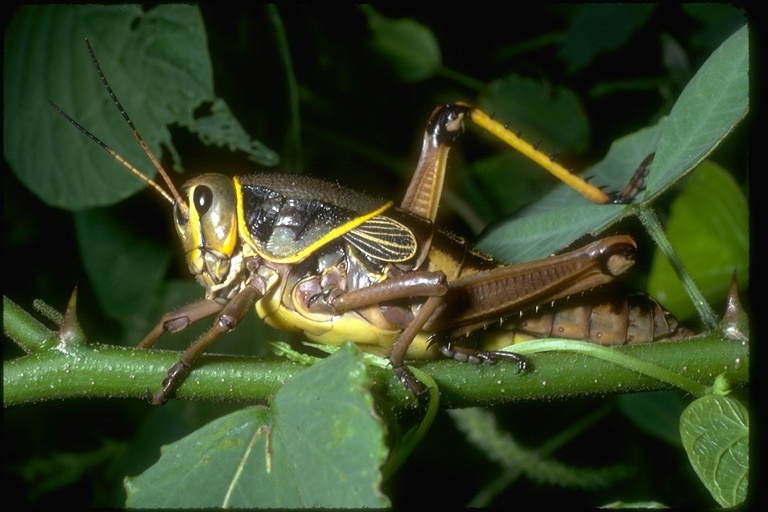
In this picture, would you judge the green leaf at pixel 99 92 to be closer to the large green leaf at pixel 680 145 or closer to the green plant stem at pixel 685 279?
the large green leaf at pixel 680 145

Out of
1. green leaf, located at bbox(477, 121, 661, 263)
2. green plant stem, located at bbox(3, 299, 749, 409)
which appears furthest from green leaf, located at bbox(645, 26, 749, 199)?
green plant stem, located at bbox(3, 299, 749, 409)

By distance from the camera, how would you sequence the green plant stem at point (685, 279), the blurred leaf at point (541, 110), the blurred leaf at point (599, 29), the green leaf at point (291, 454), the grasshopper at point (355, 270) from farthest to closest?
Result: the blurred leaf at point (541, 110)
the blurred leaf at point (599, 29)
the grasshopper at point (355, 270)
the green plant stem at point (685, 279)
the green leaf at point (291, 454)

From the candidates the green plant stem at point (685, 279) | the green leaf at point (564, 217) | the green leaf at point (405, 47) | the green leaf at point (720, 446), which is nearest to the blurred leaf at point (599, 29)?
the green leaf at point (405, 47)

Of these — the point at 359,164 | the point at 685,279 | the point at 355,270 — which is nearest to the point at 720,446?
the point at 685,279

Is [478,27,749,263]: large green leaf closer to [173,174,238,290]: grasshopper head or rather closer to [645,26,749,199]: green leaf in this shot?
[645,26,749,199]: green leaf

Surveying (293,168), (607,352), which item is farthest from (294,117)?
(607,352)
